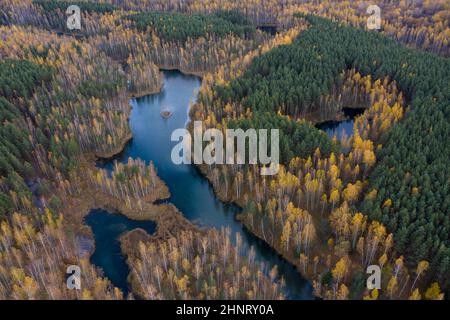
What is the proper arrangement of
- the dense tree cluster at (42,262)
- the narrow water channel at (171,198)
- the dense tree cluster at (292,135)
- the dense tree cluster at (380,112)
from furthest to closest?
the dense tree cluster at (292,135)
the narrow water channel at (171,198)
the dense tree cluster at (380,112)
the dense tree cluster at (42,262)

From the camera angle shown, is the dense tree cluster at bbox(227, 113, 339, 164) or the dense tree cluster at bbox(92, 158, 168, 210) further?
the dense tree cluster at bbox(227, 113, 339, 164)

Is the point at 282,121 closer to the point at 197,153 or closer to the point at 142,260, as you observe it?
the point at 197,153

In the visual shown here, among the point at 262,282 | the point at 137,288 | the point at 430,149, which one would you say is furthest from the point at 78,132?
the point at 430,149

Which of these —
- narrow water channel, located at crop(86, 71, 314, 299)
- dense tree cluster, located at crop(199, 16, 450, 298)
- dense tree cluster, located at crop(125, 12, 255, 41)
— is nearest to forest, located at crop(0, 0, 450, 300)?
dense tree cluster, located at crop(199, 16, 450, 298)

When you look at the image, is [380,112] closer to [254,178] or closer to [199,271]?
[254,178]

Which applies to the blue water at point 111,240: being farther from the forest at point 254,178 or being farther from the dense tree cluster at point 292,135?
the dense tree cluster at point 292,135

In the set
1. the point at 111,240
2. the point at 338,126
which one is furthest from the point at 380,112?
the point at 111,240

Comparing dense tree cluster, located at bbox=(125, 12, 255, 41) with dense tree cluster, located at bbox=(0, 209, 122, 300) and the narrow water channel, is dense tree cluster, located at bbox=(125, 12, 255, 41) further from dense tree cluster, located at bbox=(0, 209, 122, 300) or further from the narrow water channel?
dense tree cluster, located at bbox=(0, 209, 122, 300)

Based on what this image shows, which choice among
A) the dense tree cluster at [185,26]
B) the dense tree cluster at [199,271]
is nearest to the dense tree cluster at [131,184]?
the dense tree cluster at [199,271]
